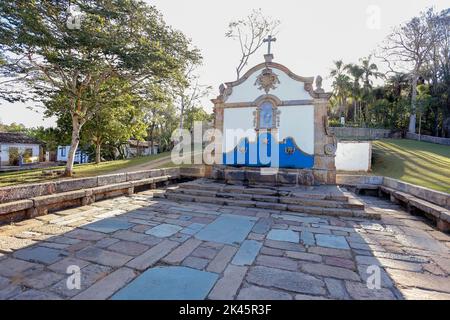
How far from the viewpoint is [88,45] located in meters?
8.36

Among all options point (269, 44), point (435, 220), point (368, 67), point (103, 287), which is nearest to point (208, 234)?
point (103, 287)

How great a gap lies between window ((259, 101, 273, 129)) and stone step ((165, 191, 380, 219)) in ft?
13.0

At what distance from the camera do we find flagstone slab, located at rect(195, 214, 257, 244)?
170 inches

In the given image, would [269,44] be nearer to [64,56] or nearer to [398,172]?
[64,56]

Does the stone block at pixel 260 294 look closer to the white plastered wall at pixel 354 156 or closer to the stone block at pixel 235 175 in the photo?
the stone block at pixel 235 175

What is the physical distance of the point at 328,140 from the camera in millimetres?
9180

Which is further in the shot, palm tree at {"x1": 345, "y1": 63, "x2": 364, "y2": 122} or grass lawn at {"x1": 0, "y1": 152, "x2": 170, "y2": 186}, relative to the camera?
palm tree at {"x1": 345, "y1": 63, "x2": 364, "y2": 122}

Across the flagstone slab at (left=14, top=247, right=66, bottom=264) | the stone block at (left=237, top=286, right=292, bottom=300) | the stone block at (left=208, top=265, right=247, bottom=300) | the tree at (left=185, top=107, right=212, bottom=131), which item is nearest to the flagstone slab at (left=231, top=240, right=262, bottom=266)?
the stone block at (left=208, top=265, right=247, bottom=300)

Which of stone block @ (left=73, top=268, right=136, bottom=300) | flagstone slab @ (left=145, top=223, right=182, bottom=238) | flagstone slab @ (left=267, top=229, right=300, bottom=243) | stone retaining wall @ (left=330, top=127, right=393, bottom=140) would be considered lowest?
flagstone slab @ (left=267, top=229, right=300, bottom=243)

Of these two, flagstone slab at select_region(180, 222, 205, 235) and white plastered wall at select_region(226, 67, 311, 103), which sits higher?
white plastered wall at select_region(226, 67, 311, 103)

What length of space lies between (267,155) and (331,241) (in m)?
5.73

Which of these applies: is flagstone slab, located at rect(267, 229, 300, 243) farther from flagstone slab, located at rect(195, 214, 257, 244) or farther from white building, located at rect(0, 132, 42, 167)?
white building, located at rect(0, 132, 42, 167)

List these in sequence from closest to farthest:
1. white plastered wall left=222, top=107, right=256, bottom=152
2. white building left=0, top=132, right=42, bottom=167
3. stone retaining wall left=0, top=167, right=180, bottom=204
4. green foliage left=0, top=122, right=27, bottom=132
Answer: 1. stone retaining wall left=0, top=167, right=180, bottom=204
2. white plastered wall left=222, top=107, right=256, bottom=152
3. white building left=0, top=132, right=42, bottom=167
4. green foliage left=0, top=122, right=27, bottom=132

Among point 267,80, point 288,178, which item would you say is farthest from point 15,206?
point 267,80
